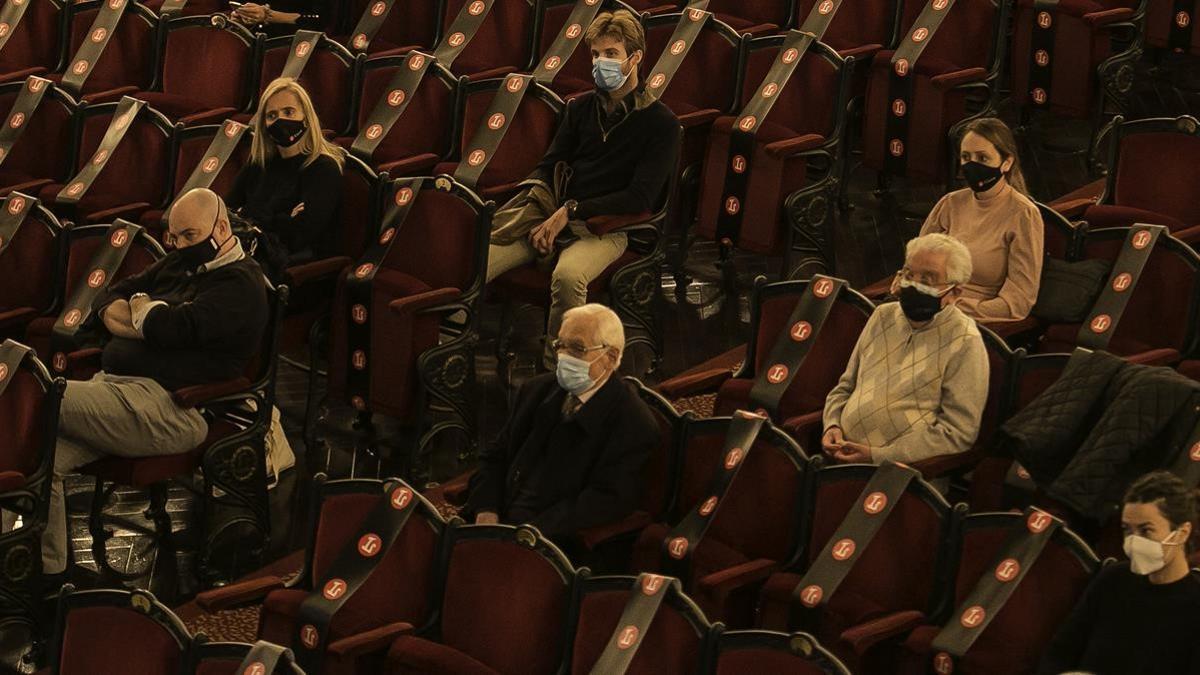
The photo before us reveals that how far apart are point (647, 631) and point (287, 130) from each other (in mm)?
2473

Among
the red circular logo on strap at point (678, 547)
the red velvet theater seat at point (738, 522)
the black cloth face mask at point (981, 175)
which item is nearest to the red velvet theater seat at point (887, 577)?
the red velvet theater seat at point (738, 522)

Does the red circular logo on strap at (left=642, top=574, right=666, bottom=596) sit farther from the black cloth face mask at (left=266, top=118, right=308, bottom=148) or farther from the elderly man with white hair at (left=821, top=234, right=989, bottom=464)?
the black cloth face mask at (left=266, top=118, right=308, bottom=148)

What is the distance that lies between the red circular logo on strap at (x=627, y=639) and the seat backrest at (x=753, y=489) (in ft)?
1.97

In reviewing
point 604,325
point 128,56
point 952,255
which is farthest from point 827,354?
point 128,56

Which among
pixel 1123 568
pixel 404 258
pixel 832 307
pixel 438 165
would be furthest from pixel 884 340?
pixel 438 165

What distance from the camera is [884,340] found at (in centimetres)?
510

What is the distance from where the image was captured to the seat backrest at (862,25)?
713 cm

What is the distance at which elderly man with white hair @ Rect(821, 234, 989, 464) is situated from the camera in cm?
495

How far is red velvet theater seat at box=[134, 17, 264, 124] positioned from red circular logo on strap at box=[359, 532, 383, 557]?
290 cm

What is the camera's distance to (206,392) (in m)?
5.41

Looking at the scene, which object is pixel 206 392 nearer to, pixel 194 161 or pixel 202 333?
pixel 202 333

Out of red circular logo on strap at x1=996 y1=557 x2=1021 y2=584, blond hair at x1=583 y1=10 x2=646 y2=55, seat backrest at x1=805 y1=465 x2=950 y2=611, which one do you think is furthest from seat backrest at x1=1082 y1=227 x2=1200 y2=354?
blond hair at x1=583 y1=10 x2=646 y2=55

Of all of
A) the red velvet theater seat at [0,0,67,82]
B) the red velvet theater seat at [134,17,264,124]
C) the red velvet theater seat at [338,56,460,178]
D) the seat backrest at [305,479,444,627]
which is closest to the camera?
the seat backrest at [305,479,444,627]

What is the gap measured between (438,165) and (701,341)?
1.00m
